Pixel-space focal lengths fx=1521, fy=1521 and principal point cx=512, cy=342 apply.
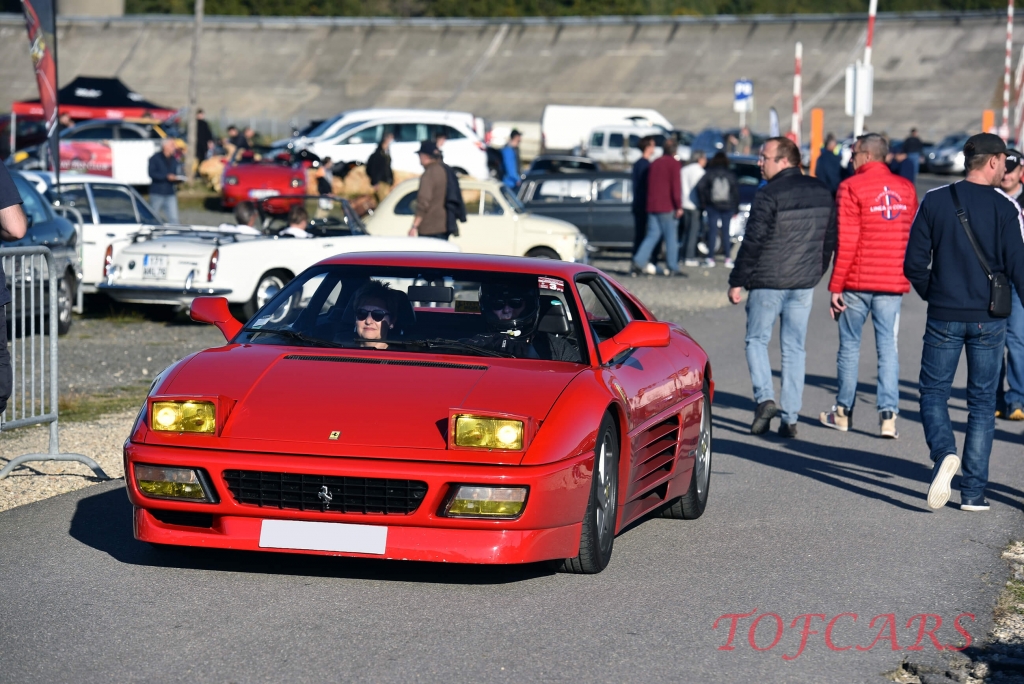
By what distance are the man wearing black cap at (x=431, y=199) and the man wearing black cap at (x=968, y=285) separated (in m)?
9.32

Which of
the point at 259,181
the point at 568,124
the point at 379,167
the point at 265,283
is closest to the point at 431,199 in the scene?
the point at 265,283

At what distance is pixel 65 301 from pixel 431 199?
4.16m

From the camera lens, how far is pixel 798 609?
5.72 meters

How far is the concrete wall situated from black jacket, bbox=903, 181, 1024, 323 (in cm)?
5489

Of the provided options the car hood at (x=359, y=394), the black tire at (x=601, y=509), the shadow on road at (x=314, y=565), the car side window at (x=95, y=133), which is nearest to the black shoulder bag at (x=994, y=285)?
the black tire at (x=601, y=509)

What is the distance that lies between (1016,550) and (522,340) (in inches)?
99.8

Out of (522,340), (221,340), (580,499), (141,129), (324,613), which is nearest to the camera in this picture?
(324,613)

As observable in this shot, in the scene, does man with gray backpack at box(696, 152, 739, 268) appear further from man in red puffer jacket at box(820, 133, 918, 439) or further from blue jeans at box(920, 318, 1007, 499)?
blue jeans at box(920, 318, 1007, 499)

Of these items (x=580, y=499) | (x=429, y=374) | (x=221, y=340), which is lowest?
(x=221, y=340)

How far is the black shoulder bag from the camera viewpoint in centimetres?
762

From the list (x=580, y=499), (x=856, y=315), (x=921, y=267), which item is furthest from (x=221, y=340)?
(x=580, y=499)

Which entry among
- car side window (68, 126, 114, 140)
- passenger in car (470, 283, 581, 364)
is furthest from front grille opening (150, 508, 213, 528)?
car side window (68, 126, 114, 140)

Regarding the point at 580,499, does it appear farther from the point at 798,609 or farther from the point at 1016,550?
the point at 1016,550

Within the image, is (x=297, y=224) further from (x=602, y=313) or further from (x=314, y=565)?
(x=314, y=565)
